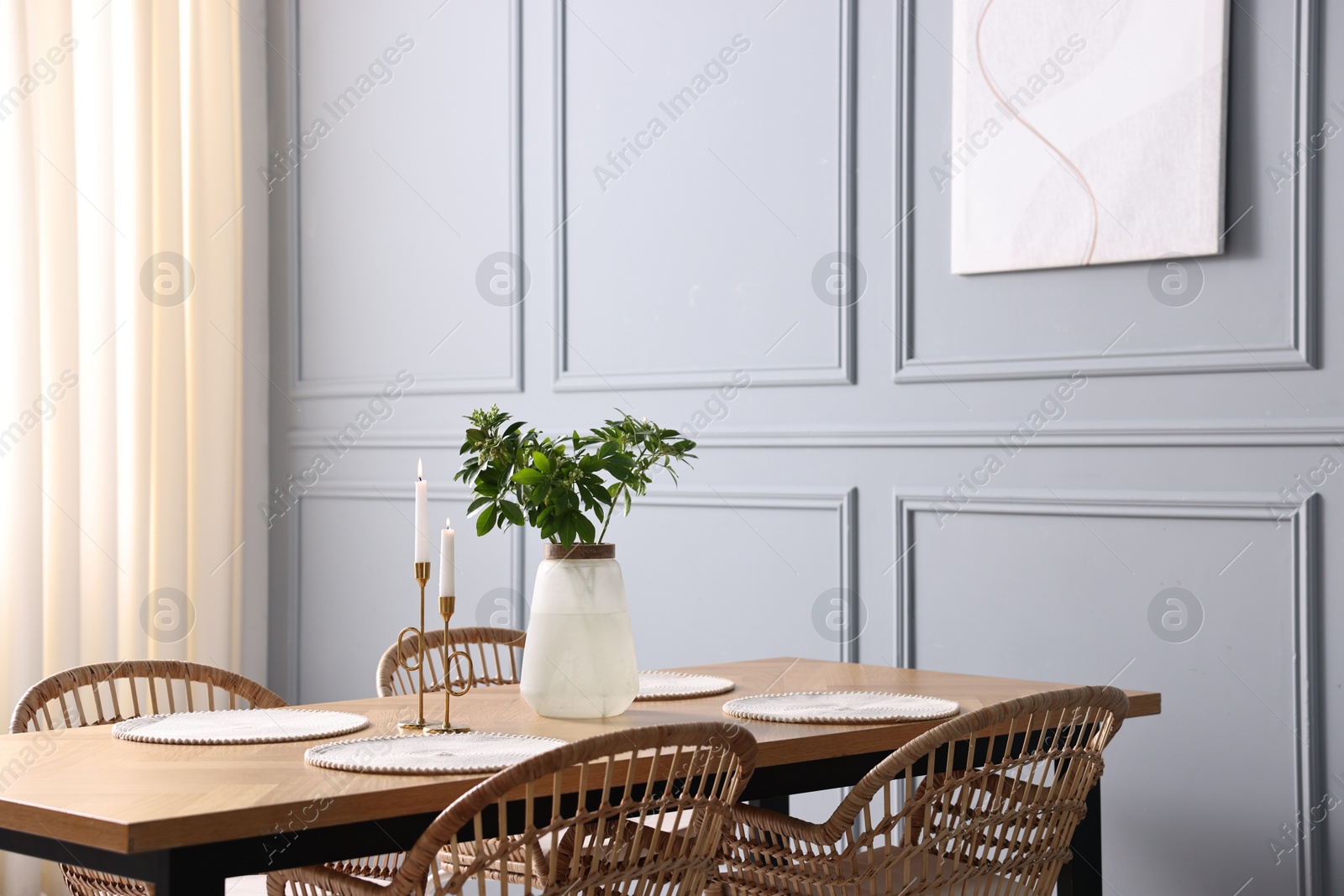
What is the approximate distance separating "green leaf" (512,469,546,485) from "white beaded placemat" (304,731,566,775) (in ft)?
1.12

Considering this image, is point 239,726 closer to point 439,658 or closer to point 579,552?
point 579,552

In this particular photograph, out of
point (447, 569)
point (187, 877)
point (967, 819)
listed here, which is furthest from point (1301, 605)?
point (187, 877)

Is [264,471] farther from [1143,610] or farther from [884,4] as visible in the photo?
[1143,610]

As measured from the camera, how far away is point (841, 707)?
2098mm

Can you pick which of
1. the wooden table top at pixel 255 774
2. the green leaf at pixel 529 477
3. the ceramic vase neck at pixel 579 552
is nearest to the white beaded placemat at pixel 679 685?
the wooden table top at pixel 255 774

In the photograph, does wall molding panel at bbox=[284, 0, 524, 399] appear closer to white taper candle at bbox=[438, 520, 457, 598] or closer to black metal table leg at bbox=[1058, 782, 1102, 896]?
white taper candle at bbox=[438, 520, 457, 598]

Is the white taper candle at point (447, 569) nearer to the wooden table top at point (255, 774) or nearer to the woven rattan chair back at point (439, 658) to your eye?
the wooden table top at point (255, 774)

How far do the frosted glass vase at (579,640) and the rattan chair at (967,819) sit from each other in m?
0.28

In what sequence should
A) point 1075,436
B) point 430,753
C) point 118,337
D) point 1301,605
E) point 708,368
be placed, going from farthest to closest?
point 118,337 → point 708,368 → point 1075,436 → point 1301,605 → point 430,753

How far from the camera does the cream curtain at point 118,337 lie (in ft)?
12.1

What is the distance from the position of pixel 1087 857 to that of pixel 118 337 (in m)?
2.92

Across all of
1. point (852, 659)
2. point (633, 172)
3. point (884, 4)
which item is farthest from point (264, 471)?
point (884, 4)

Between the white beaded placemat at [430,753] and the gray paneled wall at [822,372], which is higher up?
the gray paneled wall at [822,372]

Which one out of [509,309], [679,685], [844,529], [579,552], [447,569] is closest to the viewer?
[447,569]
